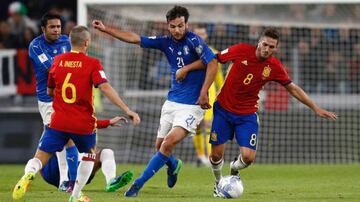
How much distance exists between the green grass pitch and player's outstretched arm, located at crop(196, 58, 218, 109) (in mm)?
961

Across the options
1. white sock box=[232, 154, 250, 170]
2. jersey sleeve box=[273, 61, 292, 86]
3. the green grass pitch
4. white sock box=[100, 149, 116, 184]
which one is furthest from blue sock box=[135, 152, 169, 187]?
jersey sleeve box=[273, 61, 292, 86]

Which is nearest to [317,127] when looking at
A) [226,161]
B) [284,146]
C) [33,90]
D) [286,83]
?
[284,146]

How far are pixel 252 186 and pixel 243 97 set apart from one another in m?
→ 1.67

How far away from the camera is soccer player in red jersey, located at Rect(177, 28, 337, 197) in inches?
401

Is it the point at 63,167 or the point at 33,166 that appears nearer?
the point at 33,166

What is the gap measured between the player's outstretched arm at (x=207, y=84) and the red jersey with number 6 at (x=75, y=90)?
1462 millimetres

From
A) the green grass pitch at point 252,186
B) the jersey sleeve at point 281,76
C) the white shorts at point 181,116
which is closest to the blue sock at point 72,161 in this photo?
the green grass pitch at point 252,186

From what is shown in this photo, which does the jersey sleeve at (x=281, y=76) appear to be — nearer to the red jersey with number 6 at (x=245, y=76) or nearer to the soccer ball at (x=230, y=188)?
the red jersey with number 6 at (x=245, y=76)

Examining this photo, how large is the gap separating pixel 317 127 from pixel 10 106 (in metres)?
5.68

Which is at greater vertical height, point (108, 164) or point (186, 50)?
point (186, 50)

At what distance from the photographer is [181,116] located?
998 cm

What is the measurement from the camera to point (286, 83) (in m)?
10.2

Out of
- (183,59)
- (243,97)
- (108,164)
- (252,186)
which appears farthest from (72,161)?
(252,186)

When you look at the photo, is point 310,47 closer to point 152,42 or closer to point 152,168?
point 152,42
